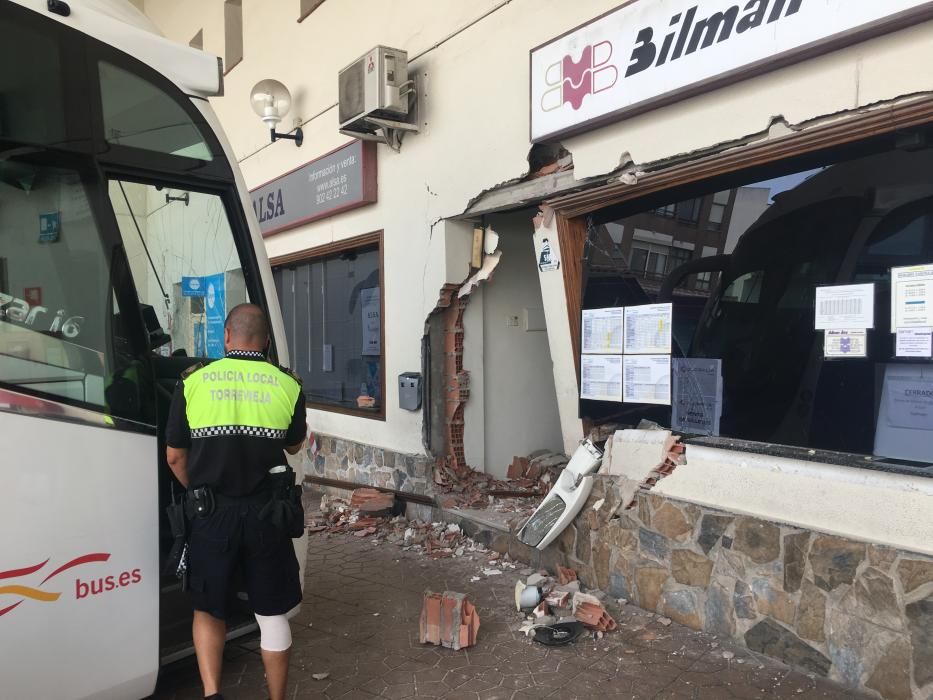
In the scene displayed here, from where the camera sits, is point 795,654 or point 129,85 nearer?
point 129,85

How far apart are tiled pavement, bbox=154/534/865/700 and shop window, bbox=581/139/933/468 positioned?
1.21m

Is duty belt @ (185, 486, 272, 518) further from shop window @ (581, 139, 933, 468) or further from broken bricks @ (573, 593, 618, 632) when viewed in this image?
shop window @ (581, 139, 933, 468)

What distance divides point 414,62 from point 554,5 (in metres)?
1.94

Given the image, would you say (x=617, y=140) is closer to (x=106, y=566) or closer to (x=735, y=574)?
(x=735, y=574)

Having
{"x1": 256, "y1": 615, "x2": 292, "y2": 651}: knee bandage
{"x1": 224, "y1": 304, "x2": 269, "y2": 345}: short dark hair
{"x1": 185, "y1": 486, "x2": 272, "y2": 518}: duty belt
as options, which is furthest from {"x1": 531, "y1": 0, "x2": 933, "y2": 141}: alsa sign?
{"x1": 256, "y1": 615, "x2": 292, "y2": 651}: knee bandage

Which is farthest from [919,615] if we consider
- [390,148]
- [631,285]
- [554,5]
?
[390,148]

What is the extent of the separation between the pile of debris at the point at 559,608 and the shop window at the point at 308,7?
22.4 ft

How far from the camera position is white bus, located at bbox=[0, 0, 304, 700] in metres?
2.62

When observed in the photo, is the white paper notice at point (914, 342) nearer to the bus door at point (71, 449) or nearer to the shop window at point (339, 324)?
the bus door at point (71, 449)

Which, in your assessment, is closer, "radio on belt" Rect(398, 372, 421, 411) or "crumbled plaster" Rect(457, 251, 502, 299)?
"crumbled plaster" Rect(457, 251, 502, 299)

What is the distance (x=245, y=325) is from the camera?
3.11m

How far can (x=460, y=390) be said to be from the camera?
6.30 meters

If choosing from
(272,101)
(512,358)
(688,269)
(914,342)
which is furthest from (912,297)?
(272,101)

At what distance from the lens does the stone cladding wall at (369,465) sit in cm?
658
